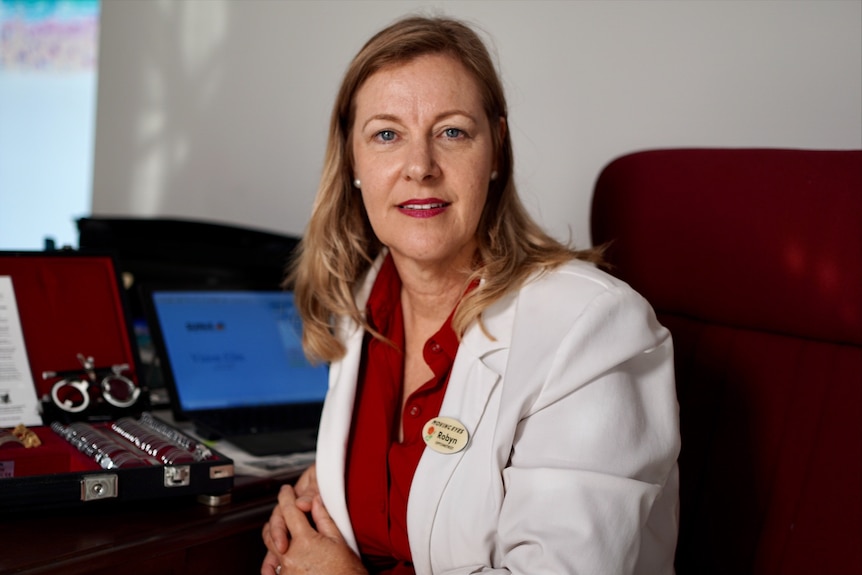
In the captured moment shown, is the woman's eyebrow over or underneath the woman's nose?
over

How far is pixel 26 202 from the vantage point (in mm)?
4016

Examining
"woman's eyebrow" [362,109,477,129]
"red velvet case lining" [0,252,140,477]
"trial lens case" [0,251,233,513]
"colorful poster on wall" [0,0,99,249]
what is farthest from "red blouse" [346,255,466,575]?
"colorful poster on wall" [0,0,99,249]

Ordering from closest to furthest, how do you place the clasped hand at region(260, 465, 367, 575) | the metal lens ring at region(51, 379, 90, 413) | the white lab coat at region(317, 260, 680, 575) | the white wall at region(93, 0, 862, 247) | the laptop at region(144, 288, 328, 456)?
the white lab coat at region(317, 260, 680, 575) < the clasped hand at region(260, 465, 367, 575) < the metal lens ring at region(51, 379, 90, 413) < the white wall at region(93, 0, 862, 247) < the laptop at region(144, 288, 328, 456)

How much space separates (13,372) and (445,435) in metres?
0.80

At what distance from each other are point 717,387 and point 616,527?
41 cm

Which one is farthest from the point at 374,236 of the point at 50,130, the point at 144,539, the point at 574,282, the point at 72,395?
the point at 50,130

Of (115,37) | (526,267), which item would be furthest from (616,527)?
(115,37)

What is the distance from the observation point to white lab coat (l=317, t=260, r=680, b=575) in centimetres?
113

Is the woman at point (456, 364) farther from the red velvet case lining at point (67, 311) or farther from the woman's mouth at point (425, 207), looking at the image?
the red velvet case lining at point (67, 311)

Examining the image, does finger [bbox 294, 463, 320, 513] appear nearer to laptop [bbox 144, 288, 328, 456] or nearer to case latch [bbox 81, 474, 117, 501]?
laptop [bbox 144, 288, 328, 456]

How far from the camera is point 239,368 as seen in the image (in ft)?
6.02

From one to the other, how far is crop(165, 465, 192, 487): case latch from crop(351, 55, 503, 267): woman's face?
501mm

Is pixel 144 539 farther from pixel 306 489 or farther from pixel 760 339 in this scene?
pixel 760 339

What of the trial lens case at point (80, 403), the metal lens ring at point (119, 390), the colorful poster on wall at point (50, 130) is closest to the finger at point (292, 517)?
the trial lens case at point (80, 403)
